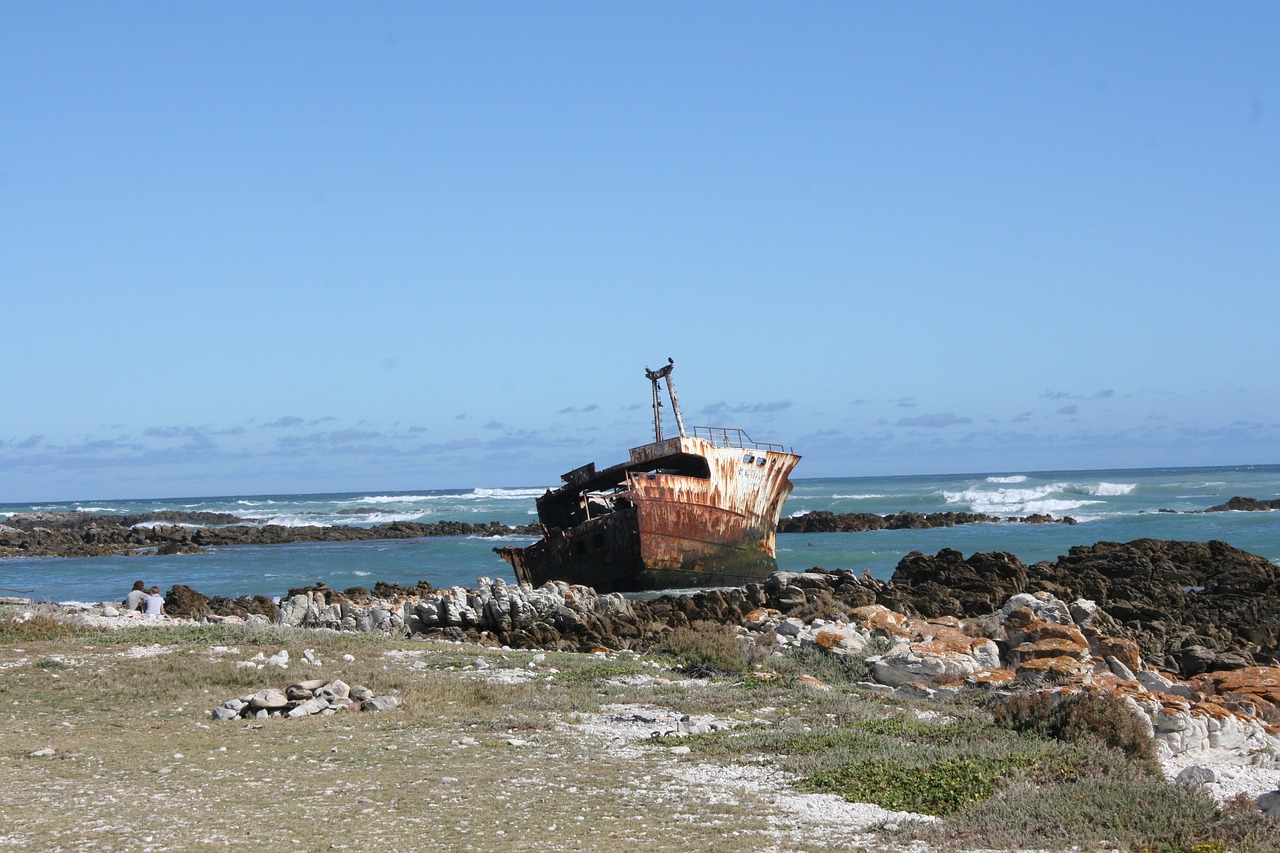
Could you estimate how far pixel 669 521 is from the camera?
2809 cm

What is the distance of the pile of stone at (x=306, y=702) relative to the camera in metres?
10.7

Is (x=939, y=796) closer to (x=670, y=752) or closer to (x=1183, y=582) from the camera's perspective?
(x=670, y=752)

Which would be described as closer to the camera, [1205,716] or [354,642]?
[1205,716]

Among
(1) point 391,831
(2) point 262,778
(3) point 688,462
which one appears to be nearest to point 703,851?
(1) point 391,831

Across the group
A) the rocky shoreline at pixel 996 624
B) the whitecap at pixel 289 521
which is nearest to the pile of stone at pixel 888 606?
the rocky shoreline at pixel 996 624

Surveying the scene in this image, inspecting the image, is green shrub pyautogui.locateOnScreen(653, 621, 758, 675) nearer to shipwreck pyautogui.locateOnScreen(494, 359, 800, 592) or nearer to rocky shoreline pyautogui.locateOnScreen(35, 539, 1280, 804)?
rocky shoreline pyautogui.locateOnScreen(35, 539, 1280, 804)

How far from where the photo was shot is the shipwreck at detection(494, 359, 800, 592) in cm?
2784

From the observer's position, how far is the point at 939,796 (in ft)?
24.1

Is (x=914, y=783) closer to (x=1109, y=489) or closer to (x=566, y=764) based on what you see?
(x=566, y=764)

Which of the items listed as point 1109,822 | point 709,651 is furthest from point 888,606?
point 1109,822

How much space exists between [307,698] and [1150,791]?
7.29m

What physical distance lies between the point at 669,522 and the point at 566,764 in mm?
19547

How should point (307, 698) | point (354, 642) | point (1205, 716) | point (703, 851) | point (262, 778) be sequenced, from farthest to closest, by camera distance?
1. point (354, 642)
2. point (307, 698)
3. point (1205, 716)
4. point (262, 778)
5. point (703, 851)

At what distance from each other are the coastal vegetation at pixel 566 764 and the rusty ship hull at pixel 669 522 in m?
13.9
